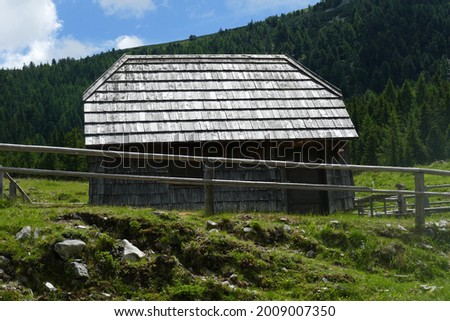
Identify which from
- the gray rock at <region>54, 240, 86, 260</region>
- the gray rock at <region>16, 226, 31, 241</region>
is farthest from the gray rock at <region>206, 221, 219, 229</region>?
the gray rock at <region>16, 226, 31, 241</region>

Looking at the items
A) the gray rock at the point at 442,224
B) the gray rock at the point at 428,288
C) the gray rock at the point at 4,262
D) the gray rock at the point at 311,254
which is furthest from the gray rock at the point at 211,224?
the gray rock at the point at 442,224

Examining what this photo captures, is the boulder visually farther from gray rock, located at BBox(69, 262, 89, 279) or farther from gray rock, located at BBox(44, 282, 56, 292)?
gray rock, located at BBox(44, 282, 56, 292)

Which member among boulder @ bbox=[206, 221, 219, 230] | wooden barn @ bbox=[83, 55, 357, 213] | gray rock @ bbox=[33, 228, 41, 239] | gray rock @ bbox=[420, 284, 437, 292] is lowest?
gray rock @ bbox=[420, 284, 437, 292]

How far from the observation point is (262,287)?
7.31m

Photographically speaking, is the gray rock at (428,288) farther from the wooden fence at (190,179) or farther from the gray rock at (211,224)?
the gray rock at (211,224)

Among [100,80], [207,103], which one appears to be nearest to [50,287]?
[207,103]

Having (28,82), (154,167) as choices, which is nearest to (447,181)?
(154,167)

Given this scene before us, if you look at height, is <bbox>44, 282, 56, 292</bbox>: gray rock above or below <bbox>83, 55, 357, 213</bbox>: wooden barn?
below

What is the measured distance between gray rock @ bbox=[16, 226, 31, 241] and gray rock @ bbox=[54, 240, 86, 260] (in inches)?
20.6

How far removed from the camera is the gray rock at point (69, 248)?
7.00m

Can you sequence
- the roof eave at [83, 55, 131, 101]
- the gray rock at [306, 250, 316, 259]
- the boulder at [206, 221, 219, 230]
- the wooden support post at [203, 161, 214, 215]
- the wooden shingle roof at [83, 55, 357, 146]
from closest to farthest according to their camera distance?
the gray rock at [306, 250, 316, 259] < the boulder at [206, 221, 219, 230] < the wooden support post at [203, 161, 214, 215] < the wooden shingle roof at [83, 55, 357, 146] < the roof eave at [83, 55, 131, 101]

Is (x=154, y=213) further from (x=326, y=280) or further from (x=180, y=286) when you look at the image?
(x=326, y=280)

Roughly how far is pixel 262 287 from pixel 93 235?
2.48 metres

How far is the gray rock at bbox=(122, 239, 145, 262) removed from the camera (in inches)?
285
